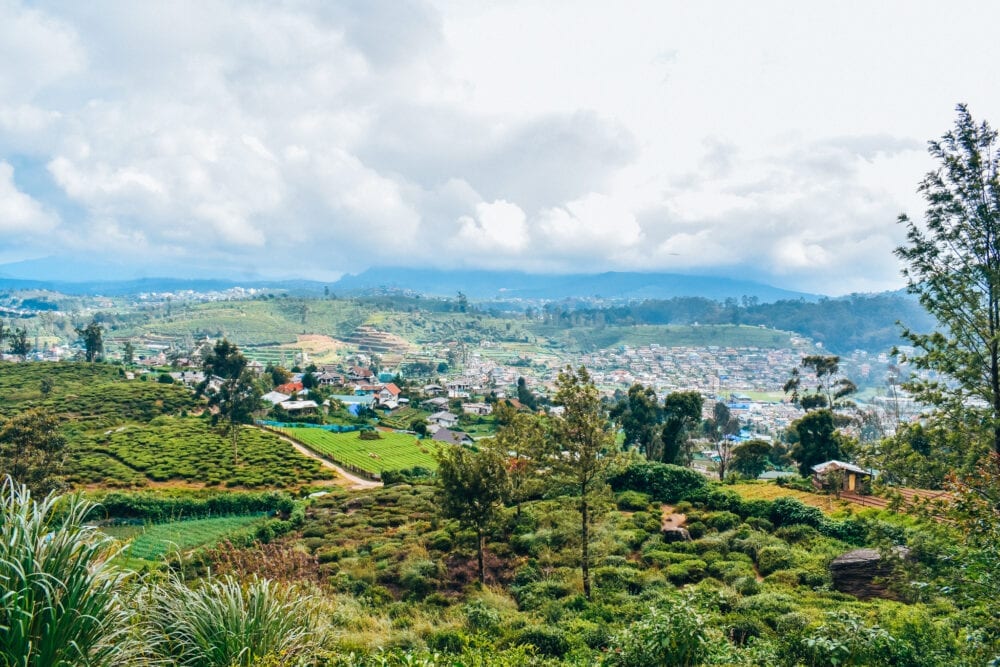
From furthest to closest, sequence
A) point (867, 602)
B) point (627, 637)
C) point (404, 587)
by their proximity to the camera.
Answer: point (404, 587) < point (867, 602) < point (627, 637)

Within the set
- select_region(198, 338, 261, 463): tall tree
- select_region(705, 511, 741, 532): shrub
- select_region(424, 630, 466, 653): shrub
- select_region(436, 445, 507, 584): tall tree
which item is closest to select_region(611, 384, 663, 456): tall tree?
select_region(705, 511, 741, 532): shrub

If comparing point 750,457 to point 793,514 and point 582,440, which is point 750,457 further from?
point 582,440

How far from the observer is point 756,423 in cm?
9950

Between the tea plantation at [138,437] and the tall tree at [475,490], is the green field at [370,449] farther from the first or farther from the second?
the tall tree at [475,490]

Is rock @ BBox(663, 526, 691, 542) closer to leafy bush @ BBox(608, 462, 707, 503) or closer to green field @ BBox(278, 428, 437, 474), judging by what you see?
leafy bush @ BBox(608, 462, 707, 503)

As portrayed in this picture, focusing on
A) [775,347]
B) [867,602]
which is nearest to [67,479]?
[867,602]

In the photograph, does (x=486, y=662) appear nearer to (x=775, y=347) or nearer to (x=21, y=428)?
(x=21, y=428)

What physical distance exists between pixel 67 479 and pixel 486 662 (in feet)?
121

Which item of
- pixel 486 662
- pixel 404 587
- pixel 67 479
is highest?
pixel 486 662

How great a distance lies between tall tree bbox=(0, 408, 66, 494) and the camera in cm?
2480

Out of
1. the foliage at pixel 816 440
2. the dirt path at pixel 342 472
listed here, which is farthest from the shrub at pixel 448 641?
the foliage at pixel 816 440

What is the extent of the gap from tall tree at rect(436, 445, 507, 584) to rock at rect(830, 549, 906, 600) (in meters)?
8.71

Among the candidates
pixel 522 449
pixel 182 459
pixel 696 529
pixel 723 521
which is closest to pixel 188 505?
pixel 182 459

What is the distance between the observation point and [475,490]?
1535 centimetres
